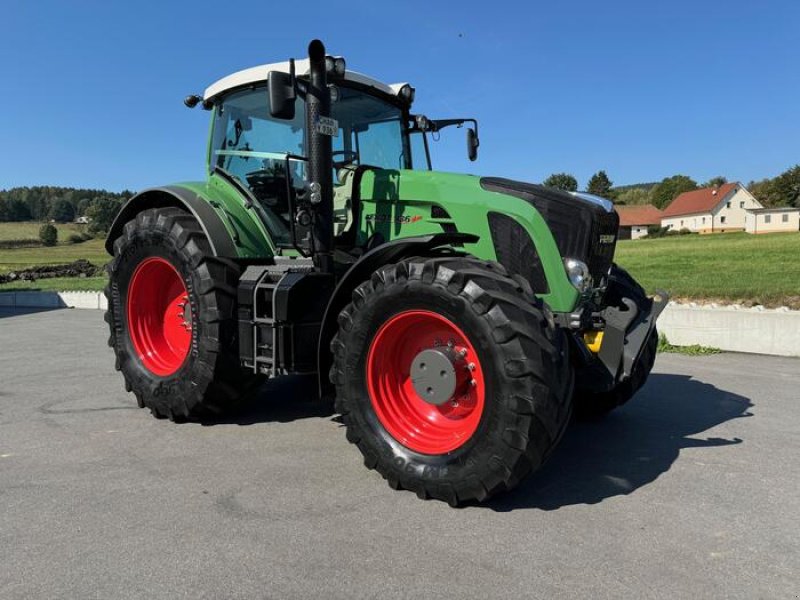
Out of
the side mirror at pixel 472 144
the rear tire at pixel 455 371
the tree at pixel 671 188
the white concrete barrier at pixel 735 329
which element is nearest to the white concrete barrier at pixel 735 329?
the white concrete barrier at pixel 735 329

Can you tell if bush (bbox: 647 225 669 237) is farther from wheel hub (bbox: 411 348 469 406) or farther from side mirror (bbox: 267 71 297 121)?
wheel hub (bbox: 411 348 469 406)

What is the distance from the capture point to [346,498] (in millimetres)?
3465

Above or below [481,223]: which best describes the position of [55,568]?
below

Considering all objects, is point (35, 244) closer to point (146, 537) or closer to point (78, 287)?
point (78, 287)

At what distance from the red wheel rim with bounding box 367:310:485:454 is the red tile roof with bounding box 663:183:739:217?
87470mm

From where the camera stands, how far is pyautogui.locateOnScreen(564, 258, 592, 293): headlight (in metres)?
3.82

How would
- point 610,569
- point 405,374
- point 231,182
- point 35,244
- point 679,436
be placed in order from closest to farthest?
point 610,569 < point 405,374 < point 679,436 < point 231,182 < point 35,244

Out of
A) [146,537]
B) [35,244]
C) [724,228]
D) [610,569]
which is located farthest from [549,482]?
[724,228]

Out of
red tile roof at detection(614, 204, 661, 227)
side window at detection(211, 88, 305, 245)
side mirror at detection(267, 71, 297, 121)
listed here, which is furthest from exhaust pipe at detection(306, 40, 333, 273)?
red tile roof at detection(614, 204, 661, 227)

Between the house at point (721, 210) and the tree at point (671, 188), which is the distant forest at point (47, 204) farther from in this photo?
the tree at point (671, 188)

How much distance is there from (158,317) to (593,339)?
3.74 m

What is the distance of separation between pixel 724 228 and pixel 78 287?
79682 millimetres

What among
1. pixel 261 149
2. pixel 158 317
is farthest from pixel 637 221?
pixel 158 317

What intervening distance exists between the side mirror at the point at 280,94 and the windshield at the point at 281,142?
0.72 meters
